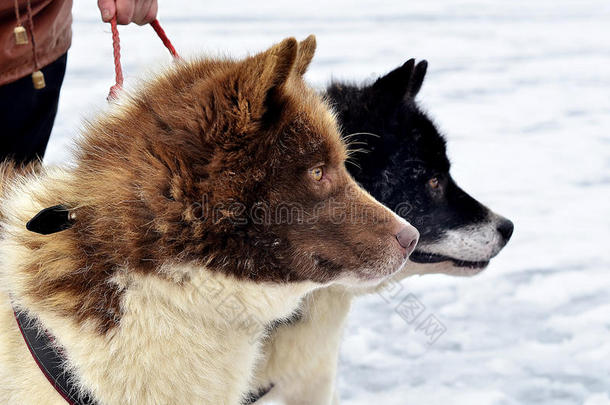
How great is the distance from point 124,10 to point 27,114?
523mm

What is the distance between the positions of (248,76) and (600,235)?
369 centimetres

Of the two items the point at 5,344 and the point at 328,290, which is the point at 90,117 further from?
the point at 328,290

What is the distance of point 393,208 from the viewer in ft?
8.86

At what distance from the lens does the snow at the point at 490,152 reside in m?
3.17

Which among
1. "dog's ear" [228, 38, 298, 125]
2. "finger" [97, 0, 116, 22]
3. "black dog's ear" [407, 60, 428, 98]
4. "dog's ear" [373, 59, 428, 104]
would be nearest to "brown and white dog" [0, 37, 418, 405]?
"dog's ear" [228, 38, 298, 125]

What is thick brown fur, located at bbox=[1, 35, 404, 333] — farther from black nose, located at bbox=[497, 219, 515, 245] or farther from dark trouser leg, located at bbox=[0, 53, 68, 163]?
black nose, located at bbox=[497, 219, 515, 245]

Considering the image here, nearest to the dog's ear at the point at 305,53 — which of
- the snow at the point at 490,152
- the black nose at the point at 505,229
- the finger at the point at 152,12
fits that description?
the snow at the point at 490,152

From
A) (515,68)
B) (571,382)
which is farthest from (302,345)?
(515,68)

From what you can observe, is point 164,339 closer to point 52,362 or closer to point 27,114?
point 52,362

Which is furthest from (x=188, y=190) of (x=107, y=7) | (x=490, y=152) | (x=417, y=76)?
(x=490, y=152)

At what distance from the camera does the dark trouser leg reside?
91.1 inches

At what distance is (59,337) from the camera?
5.54 ft

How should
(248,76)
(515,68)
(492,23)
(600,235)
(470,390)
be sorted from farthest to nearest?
1. (492,23)
2. (515,68)
3. (600,235)
4. (470,390)
5. (248,76)

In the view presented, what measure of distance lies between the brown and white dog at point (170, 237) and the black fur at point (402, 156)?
0.86 metres
